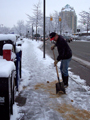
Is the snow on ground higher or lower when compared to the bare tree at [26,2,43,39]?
lower

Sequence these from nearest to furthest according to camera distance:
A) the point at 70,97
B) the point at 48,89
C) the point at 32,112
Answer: the point at 32,112
the point at 70,97
the point at 48,89

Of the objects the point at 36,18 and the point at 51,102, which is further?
the point at 36,18

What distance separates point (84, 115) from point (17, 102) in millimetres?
1593

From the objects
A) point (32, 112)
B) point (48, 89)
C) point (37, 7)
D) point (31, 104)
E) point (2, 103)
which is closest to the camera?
point (2, 103)

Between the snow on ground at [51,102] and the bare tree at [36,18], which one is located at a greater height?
the bare tree at [36,18]

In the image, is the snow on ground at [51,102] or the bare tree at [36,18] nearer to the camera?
the snow on ground at [51,102]

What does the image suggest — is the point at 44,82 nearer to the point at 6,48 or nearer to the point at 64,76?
the point at 64,76

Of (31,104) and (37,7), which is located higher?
(37,7)

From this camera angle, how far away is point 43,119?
10.4 ft

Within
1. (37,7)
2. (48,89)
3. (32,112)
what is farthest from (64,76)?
(37,7)

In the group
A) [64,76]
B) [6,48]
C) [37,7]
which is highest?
[37,7]

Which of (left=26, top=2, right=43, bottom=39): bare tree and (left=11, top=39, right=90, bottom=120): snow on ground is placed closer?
(left=11, top=39, right=90, bottom=120): snow on ground

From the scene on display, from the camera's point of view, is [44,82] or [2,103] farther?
[44,82]

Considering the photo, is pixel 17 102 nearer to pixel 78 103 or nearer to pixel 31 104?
pixel 31 104
